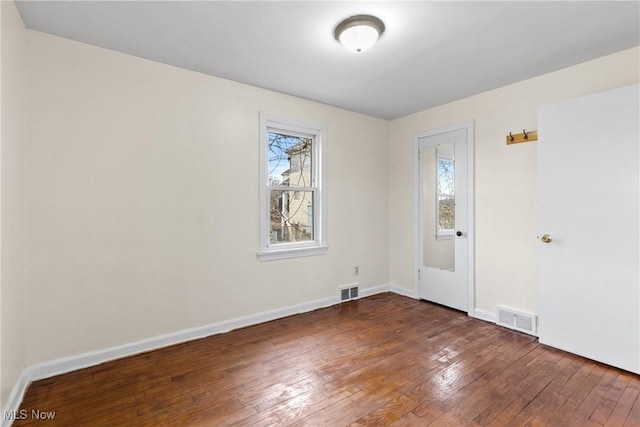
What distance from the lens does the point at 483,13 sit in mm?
2035

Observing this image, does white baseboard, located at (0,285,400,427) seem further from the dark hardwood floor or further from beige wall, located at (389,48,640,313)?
beige wall, located at (389,48,640,313)

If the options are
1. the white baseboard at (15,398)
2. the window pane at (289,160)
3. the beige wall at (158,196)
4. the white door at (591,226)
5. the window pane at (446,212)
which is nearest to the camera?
the white baseboard at (15,398)

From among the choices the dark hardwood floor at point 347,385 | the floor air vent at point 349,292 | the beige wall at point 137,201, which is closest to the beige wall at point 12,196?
the beige wall at point 137,201

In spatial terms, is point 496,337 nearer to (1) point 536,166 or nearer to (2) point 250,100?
(1) point 536,166

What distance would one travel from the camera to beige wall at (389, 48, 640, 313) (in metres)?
2.85

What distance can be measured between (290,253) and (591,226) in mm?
2819

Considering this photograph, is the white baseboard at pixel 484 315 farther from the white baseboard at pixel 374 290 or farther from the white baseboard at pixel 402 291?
the white baseboard at pixel 374 290

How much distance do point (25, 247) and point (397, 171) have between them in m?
4.07

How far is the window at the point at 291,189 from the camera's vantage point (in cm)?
342

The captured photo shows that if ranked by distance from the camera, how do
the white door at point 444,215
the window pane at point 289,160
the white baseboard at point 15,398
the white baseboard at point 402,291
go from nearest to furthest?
the white baseboard at point 15,398 < the window pane at point 289,160 < the white door at point 444,215 < the white baseboard at point 402,291

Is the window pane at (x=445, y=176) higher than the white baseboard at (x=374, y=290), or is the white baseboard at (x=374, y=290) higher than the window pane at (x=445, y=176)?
the window pane at (x=445, y=176)

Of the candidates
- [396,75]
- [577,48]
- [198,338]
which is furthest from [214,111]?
[577,48]

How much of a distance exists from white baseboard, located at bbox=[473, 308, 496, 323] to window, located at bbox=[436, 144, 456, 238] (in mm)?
934

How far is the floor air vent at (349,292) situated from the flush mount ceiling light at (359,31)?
2893 millimetres
